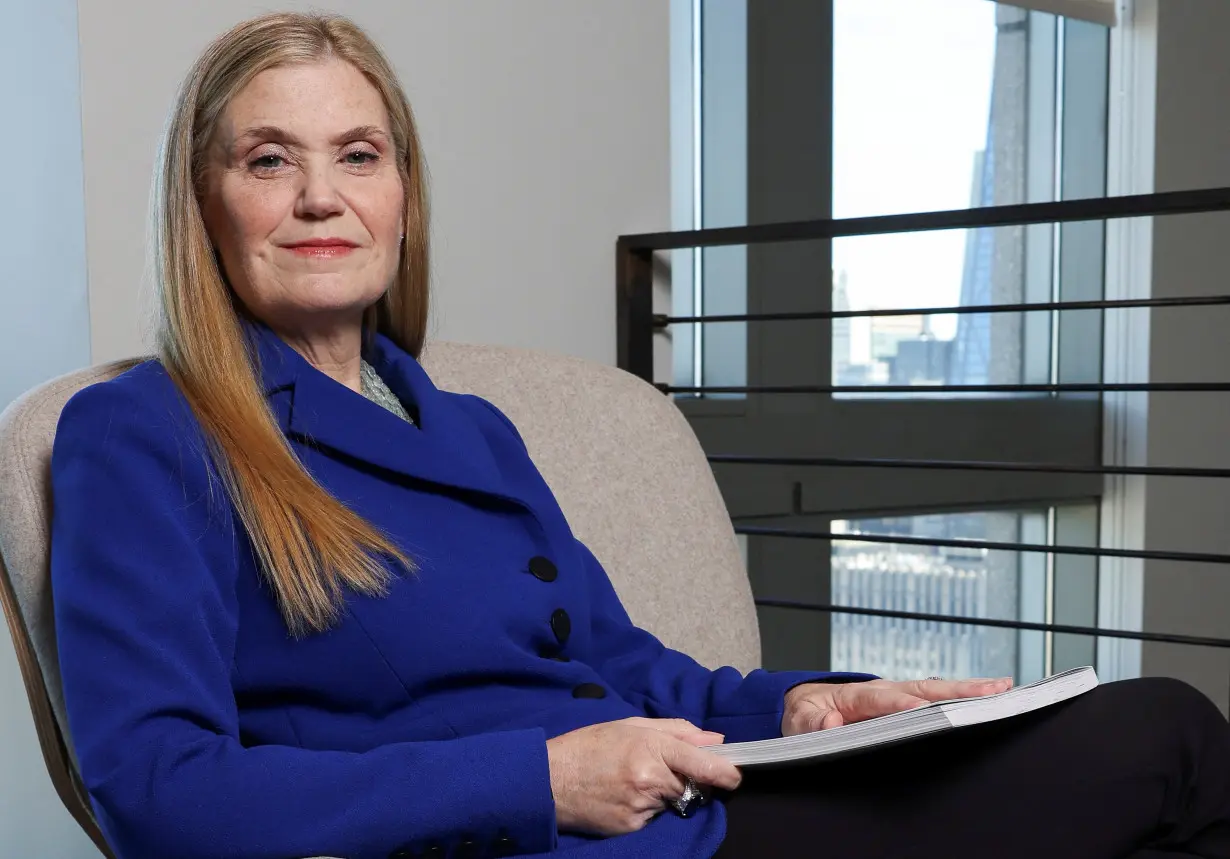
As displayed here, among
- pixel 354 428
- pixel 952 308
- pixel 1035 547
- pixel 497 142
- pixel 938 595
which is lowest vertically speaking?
pixel 938 595

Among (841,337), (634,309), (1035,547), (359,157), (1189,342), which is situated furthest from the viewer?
(1189,342)

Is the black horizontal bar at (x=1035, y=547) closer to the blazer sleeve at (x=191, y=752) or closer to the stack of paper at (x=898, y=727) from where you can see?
the stack of paper at (x=898, y=727)

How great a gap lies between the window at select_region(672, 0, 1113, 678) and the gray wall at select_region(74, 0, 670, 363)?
1.93ft

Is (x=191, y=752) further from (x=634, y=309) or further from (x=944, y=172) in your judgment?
(x=944, y=172)

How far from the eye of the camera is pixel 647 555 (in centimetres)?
168

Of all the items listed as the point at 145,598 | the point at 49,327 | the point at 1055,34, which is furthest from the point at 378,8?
the point at 1055,34

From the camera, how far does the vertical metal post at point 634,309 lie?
2.62m

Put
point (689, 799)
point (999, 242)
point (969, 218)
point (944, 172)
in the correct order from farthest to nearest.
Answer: point (999, 242)
point (944, 172)
point (969, 218)
point (689, 799)

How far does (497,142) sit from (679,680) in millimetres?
1288

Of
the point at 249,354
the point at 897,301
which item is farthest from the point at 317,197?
the point at 897,301

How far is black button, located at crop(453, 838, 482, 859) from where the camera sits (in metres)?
0.98

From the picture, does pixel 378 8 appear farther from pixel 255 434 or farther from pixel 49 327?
pixel 255 434

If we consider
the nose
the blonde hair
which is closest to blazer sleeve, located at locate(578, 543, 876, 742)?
the blonde hair

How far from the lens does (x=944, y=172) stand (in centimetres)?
359
